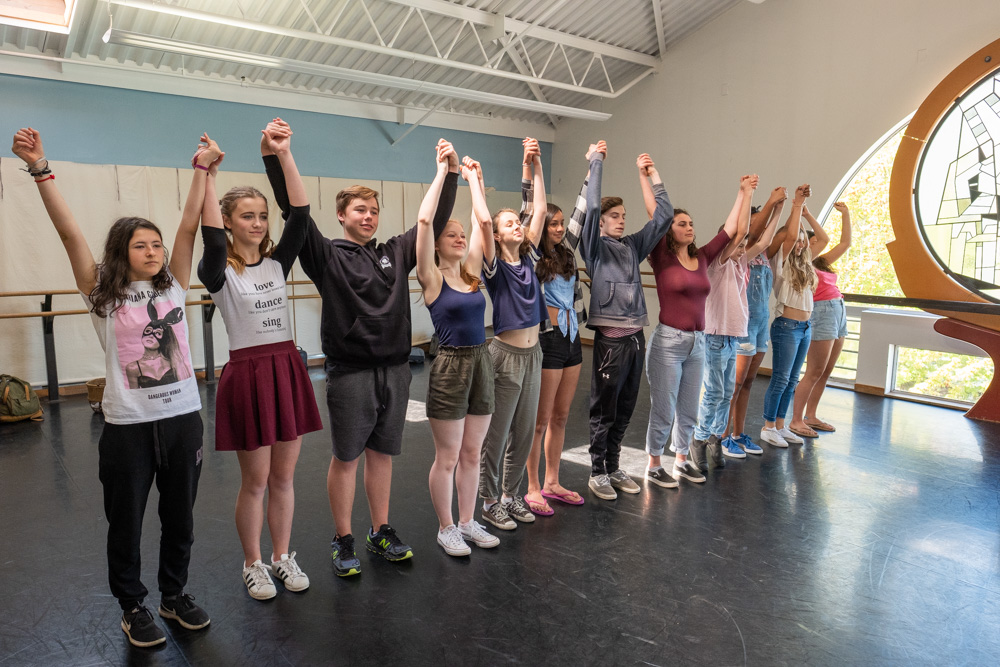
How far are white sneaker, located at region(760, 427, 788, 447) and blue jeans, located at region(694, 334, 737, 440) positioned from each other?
666mm

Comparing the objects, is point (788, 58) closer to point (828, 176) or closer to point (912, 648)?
point (828, 176)

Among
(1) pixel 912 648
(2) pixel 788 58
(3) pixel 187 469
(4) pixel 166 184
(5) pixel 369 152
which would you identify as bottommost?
(1) pixel 912 648

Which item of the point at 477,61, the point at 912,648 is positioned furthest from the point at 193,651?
the point at 477,61

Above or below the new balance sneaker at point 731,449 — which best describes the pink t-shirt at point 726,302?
above

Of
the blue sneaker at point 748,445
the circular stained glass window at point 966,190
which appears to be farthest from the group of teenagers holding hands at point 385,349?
the circular stained glass window at point 966,190

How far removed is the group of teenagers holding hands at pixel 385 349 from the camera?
77.9 inches

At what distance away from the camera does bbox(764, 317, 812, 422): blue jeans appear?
4242mm

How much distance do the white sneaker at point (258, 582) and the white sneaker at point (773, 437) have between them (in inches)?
130

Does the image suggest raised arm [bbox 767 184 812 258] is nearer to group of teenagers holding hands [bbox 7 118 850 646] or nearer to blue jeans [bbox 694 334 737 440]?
group of teenagers holding hands [bbox 7 118 850 646]

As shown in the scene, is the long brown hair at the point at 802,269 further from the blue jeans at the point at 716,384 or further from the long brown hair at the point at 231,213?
the long brown hair at the point at 231,213

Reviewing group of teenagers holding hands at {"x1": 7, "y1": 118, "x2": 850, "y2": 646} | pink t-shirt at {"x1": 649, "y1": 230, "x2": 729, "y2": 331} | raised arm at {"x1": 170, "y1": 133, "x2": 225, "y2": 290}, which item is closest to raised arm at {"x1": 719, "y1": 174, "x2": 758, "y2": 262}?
group of teenagers holding hands at {"x1": 7, "y1": 118, "x2": 850, "y2": 646}

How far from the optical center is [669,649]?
2.06 metres

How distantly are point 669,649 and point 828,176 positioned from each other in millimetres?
6035

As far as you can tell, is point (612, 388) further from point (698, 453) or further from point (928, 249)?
point (928, 249)
